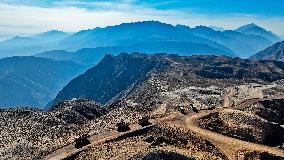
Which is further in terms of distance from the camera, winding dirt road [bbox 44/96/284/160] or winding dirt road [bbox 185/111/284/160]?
winding dirt road [bbox 185/111/284/160]

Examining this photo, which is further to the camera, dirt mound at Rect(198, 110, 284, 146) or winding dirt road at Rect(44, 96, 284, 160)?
dirt mound at Rect(198, 110, 284, 146)

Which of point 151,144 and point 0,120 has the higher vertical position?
point 151,144

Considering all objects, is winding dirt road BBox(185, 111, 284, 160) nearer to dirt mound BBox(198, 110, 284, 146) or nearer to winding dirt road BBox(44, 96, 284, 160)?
winding dirt road BBox(44, 96, 284, 160)

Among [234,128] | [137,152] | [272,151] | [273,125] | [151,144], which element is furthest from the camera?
[273,125]

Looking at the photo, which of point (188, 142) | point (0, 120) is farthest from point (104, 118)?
point (188, 142)

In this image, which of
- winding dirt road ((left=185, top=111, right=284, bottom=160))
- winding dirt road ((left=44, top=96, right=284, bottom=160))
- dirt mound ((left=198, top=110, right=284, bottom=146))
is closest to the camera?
winding dirt road ((left=44, top=96, right=284, bottom=160))

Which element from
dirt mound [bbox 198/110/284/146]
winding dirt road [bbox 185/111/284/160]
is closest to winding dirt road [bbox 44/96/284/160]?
winding dirt road [bbox 185/111/284/160]

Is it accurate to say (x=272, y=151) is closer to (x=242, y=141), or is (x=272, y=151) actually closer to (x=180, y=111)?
(x=242, y=141)

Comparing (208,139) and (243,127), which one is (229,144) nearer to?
(208,139)

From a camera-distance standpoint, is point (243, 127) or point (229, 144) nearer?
point (229, 144)

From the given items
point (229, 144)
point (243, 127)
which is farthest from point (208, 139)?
point (243, 127)

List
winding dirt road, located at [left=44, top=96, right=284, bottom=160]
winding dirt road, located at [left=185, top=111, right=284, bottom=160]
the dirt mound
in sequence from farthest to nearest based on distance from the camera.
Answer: the dirt mound, winding dirt road, located at [left=185, top=111, right=284, bottom=160], winding dirt road, located at [left=44, top=96, right=284, bottom=160]
